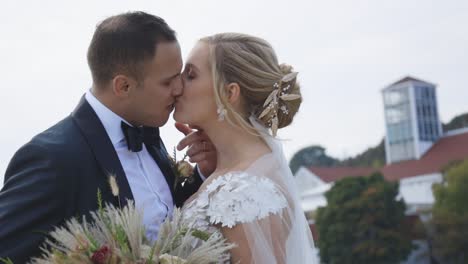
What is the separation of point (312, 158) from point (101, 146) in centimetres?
11041

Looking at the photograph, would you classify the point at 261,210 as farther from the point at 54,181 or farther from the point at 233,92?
the point at 54,181

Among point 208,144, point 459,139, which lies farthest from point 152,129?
point 459,139

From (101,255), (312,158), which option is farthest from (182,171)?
(312,158)

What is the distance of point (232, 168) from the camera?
5258 millimetres

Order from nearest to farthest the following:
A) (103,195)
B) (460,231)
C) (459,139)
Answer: (103,195) → (460,231) → (459,139)

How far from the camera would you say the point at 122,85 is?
16.2 ft

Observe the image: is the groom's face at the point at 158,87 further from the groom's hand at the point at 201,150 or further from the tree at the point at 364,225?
the tree at the point at 364,225

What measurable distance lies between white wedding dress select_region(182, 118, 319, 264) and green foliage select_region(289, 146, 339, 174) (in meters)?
107

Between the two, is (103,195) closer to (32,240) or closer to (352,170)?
(32,240)

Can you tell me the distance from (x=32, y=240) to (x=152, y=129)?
3.82 feet

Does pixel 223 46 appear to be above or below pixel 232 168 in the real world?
above

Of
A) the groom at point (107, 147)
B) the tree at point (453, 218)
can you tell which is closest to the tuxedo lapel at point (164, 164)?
the groom at point (107, 147)

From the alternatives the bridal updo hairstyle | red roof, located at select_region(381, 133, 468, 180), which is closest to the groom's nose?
the bridal updo hairstyle

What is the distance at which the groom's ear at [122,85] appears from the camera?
4926 millimetres
